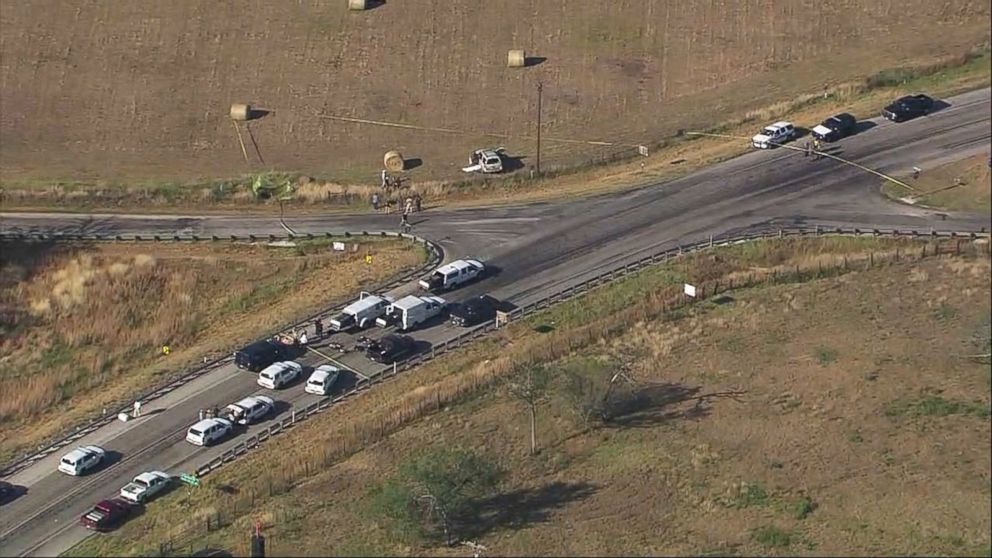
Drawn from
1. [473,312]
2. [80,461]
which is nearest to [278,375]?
[80,461]

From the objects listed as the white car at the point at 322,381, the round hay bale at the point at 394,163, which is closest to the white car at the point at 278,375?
the white car at the point at 322,381

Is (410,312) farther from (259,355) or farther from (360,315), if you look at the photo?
(259,355)

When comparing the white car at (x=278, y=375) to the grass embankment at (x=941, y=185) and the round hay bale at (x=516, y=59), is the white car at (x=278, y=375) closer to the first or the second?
the grass embankment at (x=941, y=185)

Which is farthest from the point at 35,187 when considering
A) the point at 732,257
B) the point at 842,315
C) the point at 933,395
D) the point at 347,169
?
the point at 933,395

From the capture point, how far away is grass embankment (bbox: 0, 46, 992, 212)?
101500 millimetres

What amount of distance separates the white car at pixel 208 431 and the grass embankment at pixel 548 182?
28.9 m

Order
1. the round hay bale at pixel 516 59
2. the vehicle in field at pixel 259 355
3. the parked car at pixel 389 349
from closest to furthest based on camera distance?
the parked car at pixel 389 349 → the vehicle in field at pixel 259 355 → the round hay bale at pixel 516 59

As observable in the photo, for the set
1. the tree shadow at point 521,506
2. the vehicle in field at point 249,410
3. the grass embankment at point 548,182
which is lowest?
the tree shadow at point 521,506

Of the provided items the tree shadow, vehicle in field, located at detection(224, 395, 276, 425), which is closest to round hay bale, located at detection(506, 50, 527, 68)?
vehicle in field, located at detection(224, 395, 276, 425)

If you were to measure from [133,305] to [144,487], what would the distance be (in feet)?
76.7

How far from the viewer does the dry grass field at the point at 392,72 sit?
362ft

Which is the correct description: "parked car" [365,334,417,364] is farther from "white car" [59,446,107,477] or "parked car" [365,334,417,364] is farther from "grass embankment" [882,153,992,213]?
"grass embankment" [882,153,992,213]

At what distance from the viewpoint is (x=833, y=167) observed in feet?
320

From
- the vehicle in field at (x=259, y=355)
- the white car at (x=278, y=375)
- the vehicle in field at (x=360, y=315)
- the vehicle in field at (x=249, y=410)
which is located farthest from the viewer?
the vehicle in field at (x=360, y=315)
